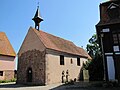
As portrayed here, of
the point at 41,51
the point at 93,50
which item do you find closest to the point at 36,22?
the point at 41,51

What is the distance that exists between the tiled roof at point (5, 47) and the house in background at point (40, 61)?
19.2 ft

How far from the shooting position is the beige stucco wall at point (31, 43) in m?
25.8

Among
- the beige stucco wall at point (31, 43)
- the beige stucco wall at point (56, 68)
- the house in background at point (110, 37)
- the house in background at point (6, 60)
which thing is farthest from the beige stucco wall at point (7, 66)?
the house in background at point (110, 37)

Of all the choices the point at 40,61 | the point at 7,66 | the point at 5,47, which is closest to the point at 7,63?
the point at 7,66

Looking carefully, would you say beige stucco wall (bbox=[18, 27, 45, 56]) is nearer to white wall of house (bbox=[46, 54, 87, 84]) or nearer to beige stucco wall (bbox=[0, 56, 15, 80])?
white wall of house (bbox=[46, 54, 87, 84])

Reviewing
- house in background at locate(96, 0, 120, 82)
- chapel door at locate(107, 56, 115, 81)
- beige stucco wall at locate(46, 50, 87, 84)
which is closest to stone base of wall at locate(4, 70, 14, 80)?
beige stucco wall at locate(46, 50, 87, 84)

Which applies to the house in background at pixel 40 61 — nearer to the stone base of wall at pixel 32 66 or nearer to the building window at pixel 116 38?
the stone base of wall at pixel 32 66

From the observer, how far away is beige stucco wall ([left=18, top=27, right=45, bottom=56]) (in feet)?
84.7

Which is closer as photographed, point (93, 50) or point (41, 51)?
point (41, 51)

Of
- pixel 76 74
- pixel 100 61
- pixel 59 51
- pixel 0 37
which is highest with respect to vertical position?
pixel 0 37

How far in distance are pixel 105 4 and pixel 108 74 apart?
7.54m

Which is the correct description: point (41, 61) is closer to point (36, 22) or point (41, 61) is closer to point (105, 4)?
point (36, 22)

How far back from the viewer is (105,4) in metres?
17.8

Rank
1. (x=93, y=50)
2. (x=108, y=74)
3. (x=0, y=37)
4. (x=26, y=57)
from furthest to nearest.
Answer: (x=93, y=50) → (x=0, y=37) → (x=26, y=57) → (x=108, y=74)
